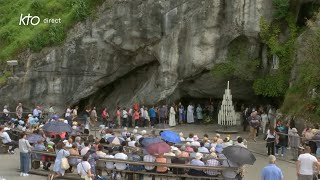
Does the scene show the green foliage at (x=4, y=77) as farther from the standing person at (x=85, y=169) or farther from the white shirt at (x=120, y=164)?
the standing person at (x=85, y=169)

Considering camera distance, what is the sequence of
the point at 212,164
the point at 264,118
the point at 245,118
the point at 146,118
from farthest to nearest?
the point at 146,118 < the point at 245,118 < the point at 264,118 < the point at 212,164

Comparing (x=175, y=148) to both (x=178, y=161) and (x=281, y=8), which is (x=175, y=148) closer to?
(x=178, y=161)

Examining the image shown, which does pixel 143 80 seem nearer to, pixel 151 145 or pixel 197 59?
pixel 197 59

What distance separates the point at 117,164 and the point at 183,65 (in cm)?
1469

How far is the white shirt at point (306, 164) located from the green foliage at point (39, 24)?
882 inches

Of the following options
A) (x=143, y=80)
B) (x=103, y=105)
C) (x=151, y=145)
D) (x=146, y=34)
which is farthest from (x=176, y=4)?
(x=151, y=145)

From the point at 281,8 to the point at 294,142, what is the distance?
9.81m

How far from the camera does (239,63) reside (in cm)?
3278

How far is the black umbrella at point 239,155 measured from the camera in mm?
18375

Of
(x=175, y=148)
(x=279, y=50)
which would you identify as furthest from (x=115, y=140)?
(x=279, y=50)

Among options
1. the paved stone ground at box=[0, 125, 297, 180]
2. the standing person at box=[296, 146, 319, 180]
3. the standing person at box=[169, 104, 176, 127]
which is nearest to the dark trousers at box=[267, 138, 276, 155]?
the paved stone ground at box=[0, 125, 297, 180]

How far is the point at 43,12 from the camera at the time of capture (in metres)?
41.8

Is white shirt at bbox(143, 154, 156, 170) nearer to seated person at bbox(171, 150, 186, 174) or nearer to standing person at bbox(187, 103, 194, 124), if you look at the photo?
seated person at bbox(171, 150, 186, 174)

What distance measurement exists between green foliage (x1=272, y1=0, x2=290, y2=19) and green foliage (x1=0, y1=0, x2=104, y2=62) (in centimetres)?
1177
